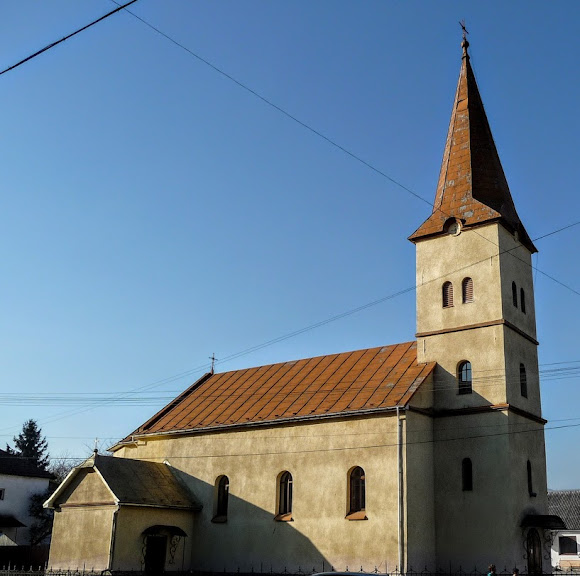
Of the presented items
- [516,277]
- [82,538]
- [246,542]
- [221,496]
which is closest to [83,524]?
[82,538]

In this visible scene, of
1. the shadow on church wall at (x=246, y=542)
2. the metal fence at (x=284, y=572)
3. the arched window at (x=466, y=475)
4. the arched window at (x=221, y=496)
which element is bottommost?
the metal fence at (x=284, y=572)

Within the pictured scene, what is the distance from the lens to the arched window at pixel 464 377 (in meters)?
30.1

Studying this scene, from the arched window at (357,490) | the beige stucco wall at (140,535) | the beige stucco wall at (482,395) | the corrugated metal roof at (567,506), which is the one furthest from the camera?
the corrugated metal roof at (567,506)

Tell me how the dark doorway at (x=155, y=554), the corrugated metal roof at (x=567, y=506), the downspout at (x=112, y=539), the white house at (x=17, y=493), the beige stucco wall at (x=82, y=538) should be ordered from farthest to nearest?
the corrugated metal roof at (x=567, y=506) < the white house at (x=17, y=493) < the dark doorway at (x=155, y=554) < the beige stucco wall at (x=82, y=538) < the downspout at (x=112, y=539)

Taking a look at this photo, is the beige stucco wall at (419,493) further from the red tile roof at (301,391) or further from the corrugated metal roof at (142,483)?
the corrugated metal roof at (142,483)

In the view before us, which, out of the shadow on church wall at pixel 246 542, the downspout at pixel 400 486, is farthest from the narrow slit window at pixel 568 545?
the downspout at pixel 400 486

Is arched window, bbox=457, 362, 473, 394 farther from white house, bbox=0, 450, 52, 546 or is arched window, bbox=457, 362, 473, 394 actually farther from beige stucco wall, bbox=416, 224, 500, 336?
white house, bbox=0, 450, 52, 546

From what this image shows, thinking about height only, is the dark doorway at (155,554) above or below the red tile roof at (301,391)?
below

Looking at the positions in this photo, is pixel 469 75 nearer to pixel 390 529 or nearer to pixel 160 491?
pixel 390 529

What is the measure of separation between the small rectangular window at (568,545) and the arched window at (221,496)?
35.5m

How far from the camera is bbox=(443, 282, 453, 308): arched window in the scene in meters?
31.8

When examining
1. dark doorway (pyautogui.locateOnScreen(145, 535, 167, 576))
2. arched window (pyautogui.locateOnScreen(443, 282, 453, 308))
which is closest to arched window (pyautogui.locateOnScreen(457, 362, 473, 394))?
arched window (pyautogui.locateOnScreen(443, 282, 453, 308))

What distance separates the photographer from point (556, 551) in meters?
57.1

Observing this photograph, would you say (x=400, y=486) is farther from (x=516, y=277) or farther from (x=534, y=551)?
(x=516, y=277)
